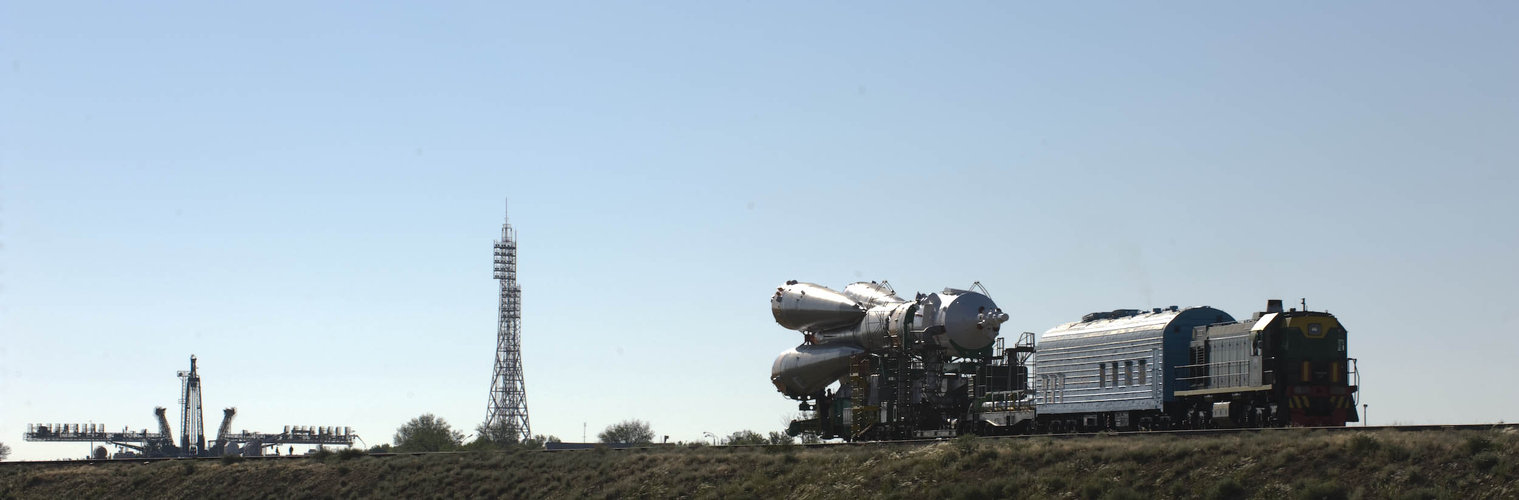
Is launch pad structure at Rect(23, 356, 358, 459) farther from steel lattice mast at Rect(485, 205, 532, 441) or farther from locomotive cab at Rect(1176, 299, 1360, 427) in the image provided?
locomotive cab at Rect(1176, 299, 1360, 427)

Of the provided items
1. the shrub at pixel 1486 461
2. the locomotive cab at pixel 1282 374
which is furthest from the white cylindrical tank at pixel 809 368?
the shrub at pixel 1486 461

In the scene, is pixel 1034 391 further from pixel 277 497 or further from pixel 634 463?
pixel 277 497

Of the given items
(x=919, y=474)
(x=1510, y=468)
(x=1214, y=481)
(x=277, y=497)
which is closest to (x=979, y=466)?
(x=919, y=474)

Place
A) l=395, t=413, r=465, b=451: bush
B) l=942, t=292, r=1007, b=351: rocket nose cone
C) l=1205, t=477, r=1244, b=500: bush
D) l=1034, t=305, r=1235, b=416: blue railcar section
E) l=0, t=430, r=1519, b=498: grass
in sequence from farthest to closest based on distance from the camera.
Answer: l=395, t=413, r=465, b=451: bush, l=942, t=292, r=1007, b=351: rocket nose cone, l=1034, t=305, r=1235, b=416: blue railcar section, l=1205, t=477, r=1244, b=500: bush, l=0, t=430, r=1519, b=498: grass

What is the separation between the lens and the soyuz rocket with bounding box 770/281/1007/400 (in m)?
51.9

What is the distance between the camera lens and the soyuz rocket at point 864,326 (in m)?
51.9

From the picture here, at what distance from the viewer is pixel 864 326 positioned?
56.5 m

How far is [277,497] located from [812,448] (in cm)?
2016

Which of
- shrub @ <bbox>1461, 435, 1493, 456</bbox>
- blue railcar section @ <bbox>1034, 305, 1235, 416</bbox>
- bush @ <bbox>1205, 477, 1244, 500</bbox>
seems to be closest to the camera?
shrub @ <bbox>1461, 435, 1493, 456</bbox>

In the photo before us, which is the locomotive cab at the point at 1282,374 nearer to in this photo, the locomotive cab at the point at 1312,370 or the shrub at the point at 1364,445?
the locomotive cab at the point at 1312,370

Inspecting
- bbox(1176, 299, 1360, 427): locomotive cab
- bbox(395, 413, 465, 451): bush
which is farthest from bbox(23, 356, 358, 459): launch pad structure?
bbox(1176, 299, 1360, 427): locomotive cab

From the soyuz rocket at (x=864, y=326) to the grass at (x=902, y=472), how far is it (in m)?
8.72

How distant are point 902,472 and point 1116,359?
10726 millimetres

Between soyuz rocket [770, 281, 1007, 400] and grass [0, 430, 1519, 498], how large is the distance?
872cm
